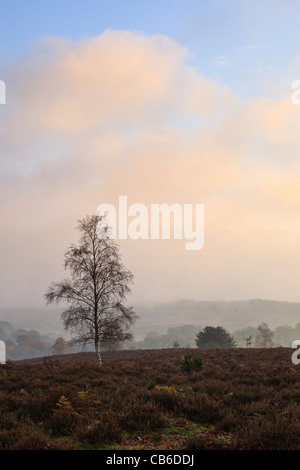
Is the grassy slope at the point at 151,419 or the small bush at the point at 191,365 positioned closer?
the grassy slope at the point at 151,419

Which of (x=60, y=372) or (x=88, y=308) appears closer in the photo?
(x=60, y=372)

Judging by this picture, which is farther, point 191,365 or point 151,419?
point 191,365

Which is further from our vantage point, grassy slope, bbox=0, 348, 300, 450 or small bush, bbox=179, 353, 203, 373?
small bush, bbox=179, 353, 203, 373

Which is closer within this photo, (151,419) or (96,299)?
(151,419)

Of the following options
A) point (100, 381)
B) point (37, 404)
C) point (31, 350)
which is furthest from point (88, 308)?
point (31, 350)

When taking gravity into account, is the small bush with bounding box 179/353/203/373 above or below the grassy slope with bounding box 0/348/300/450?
below

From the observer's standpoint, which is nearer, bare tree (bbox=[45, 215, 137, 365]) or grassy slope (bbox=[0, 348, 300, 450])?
grassy slope (bbox=[0, 348, 300, 450])

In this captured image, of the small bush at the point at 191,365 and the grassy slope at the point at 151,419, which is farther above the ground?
the grassy slope at the point at 151,419

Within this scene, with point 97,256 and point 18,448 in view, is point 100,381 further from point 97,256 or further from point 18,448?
point 97,256

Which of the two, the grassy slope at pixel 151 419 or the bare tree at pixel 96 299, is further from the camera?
the bare tree at pixel 96 299

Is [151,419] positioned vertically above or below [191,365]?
above
